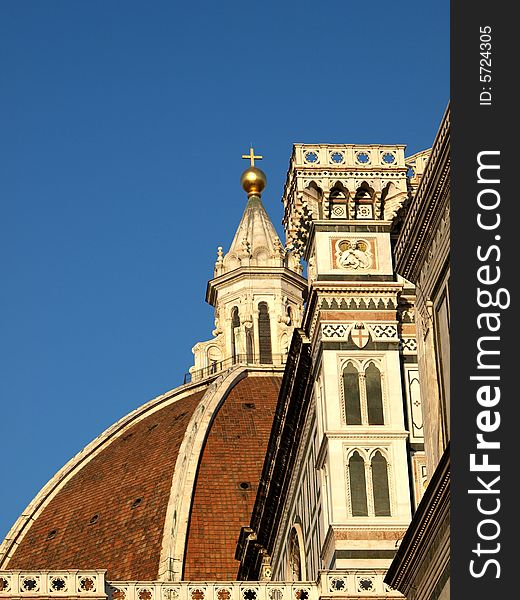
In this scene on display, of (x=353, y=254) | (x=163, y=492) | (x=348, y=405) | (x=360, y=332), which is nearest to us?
(x=348, y=405)

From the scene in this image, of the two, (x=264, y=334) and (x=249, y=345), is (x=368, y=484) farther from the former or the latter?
(x=249, y=345)

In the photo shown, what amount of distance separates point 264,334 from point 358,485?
4980 centimetres

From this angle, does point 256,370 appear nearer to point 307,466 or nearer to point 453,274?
point 307,466

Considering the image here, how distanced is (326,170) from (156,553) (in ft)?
125

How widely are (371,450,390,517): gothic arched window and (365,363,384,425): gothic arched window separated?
0.50 m

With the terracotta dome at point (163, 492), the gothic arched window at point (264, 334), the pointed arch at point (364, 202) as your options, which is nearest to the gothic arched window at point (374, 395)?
the pointed arch at point (364, 202)

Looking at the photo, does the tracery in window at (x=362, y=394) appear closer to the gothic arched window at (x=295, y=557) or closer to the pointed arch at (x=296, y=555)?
the pointed arch at (x=296, y=555)

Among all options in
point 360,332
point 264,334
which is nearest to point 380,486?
point 360,332

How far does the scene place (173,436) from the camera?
71.1 metres

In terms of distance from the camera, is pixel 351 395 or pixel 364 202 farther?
pixel 364 202

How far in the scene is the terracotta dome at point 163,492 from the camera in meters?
63.6

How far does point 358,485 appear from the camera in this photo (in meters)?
24.5

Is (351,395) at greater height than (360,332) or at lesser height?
lesser

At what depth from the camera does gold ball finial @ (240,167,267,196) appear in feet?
246
